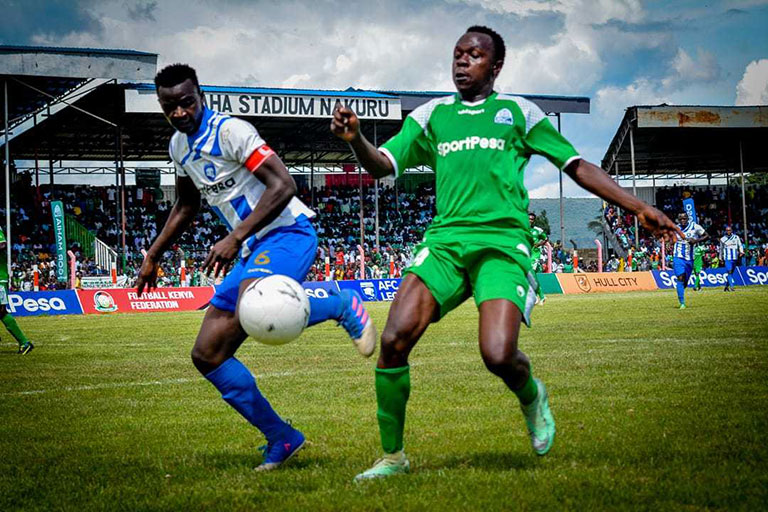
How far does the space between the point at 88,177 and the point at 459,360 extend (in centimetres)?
4680

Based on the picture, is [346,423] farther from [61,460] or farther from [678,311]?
[678,311]

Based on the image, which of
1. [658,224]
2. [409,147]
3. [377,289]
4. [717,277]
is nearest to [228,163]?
[409,147]

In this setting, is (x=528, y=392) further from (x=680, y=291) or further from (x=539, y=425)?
(x=680, y=291)

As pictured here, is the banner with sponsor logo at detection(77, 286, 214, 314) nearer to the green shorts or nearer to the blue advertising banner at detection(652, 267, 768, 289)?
the blue advertising banner at detection(652, 267, 768, 289)

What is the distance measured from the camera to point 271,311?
4.72 meters

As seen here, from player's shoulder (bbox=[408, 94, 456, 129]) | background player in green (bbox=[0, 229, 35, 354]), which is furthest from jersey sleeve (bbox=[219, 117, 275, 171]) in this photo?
background player in green (bbox=[0, 229, 35, 354])

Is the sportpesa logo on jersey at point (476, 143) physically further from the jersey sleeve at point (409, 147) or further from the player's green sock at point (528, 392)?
the player's green sock at point (528, 392)

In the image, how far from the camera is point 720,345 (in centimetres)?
1140

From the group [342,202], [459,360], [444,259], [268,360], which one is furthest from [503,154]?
[342,202]

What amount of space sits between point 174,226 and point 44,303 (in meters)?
24.4

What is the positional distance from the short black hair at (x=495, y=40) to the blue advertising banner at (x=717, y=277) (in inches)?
1375

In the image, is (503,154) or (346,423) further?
(346,423)

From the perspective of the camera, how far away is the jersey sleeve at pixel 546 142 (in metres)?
4.95

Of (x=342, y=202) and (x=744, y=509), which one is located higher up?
(x=342, y=202)
